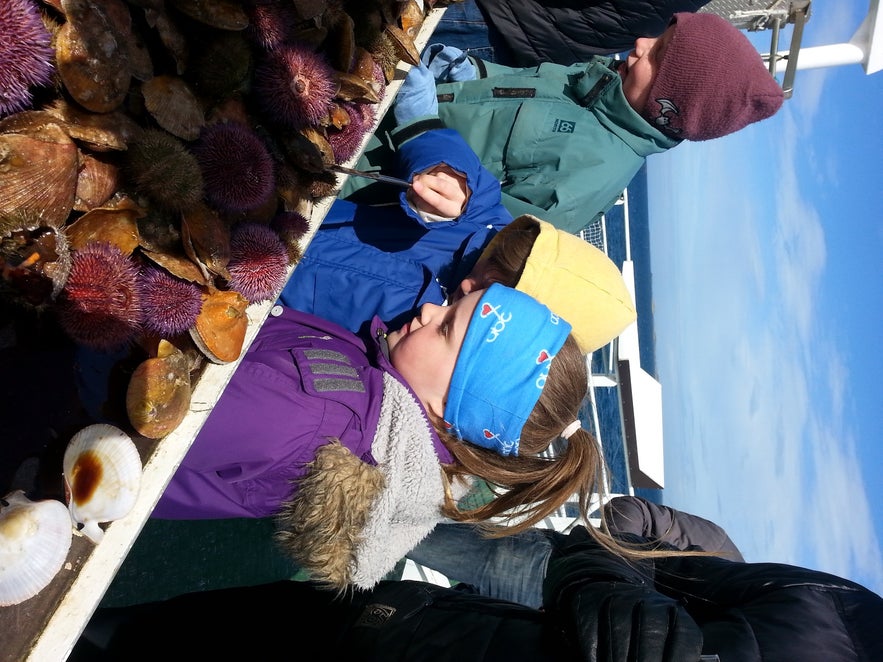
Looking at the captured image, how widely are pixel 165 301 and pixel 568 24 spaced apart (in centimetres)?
290

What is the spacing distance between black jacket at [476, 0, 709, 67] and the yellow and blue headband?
2.07 metres

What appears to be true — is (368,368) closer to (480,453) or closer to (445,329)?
(445,329)

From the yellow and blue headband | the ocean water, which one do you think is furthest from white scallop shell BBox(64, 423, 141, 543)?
the ocean water

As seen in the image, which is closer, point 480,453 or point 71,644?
point 71,644

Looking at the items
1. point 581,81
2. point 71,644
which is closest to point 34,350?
point 71,644

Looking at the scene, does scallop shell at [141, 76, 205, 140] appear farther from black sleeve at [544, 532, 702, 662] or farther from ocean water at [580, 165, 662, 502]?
ocean water at [580, 165, 662, 502]

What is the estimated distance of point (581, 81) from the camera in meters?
2.45

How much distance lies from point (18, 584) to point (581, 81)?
2.51m

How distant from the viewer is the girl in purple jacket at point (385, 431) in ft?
4.45

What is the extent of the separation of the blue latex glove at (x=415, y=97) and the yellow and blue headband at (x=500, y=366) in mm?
769

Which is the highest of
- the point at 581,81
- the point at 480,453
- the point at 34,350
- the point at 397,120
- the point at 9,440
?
the point at 581,81

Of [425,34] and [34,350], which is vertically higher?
[425,34]

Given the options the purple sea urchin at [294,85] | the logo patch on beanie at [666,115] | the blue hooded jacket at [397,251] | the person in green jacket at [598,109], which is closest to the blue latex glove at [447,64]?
the person in green jacket at [598,109]

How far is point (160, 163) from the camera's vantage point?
2.96 ft
